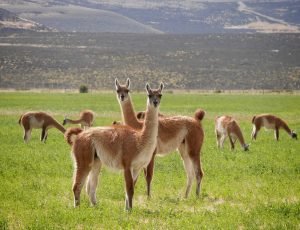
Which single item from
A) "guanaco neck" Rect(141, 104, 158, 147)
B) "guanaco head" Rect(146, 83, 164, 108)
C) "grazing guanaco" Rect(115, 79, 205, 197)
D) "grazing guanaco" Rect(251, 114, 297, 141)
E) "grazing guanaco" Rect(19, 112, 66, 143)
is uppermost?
"guanaco head" Rect(146, 83, 164, 108)

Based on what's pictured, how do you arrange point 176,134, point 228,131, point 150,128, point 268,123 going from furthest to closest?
1. point 268,123
2. point 228,131
3. point 176,134
4. point 150,128

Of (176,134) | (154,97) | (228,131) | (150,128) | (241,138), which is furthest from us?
(228,131)

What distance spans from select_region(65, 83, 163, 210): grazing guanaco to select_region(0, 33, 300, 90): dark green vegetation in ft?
222

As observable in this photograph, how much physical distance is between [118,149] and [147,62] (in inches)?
3359

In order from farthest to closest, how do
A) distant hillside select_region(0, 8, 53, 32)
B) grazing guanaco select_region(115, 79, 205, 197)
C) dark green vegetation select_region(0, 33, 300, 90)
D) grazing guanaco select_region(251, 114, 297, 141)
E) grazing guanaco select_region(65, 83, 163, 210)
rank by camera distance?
distant hillside select_region(0, 8, 53, 32)
dark green vegetation select_region(0, 33, 300, 90)
grazing guanaco select_region(251, 114, 297, 141)
grazing guanaco select_region(115, 79, 205, 197)
grazing guanaco select_region(65, 83, 163, 210)

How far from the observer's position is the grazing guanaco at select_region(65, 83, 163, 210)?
1016 centimetres

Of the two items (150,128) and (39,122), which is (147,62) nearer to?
(39,122)

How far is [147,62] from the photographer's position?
9506cm

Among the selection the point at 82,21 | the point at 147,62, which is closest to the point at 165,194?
the point at 147,62

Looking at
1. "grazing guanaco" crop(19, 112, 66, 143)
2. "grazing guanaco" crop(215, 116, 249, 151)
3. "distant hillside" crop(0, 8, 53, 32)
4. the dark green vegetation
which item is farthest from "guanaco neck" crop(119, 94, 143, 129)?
"distant hillside" crop(0, 8, 53, 32)

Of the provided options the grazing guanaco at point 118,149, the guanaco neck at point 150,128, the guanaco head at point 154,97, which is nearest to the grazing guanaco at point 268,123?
the guanaco head at point 154,97

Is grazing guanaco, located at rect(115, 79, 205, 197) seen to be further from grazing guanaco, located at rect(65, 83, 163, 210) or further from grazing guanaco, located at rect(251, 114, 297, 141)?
grazing guanaco, located at rect(251, 114, 297, 141)

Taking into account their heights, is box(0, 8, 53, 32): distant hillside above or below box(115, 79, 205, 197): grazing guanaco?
below

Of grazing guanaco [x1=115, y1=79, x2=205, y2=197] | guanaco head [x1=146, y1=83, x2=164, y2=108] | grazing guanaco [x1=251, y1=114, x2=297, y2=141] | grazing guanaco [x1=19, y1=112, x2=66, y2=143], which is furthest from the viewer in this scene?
grazing guanaco [x1=251, y1=114, x2=297, y2=141]
